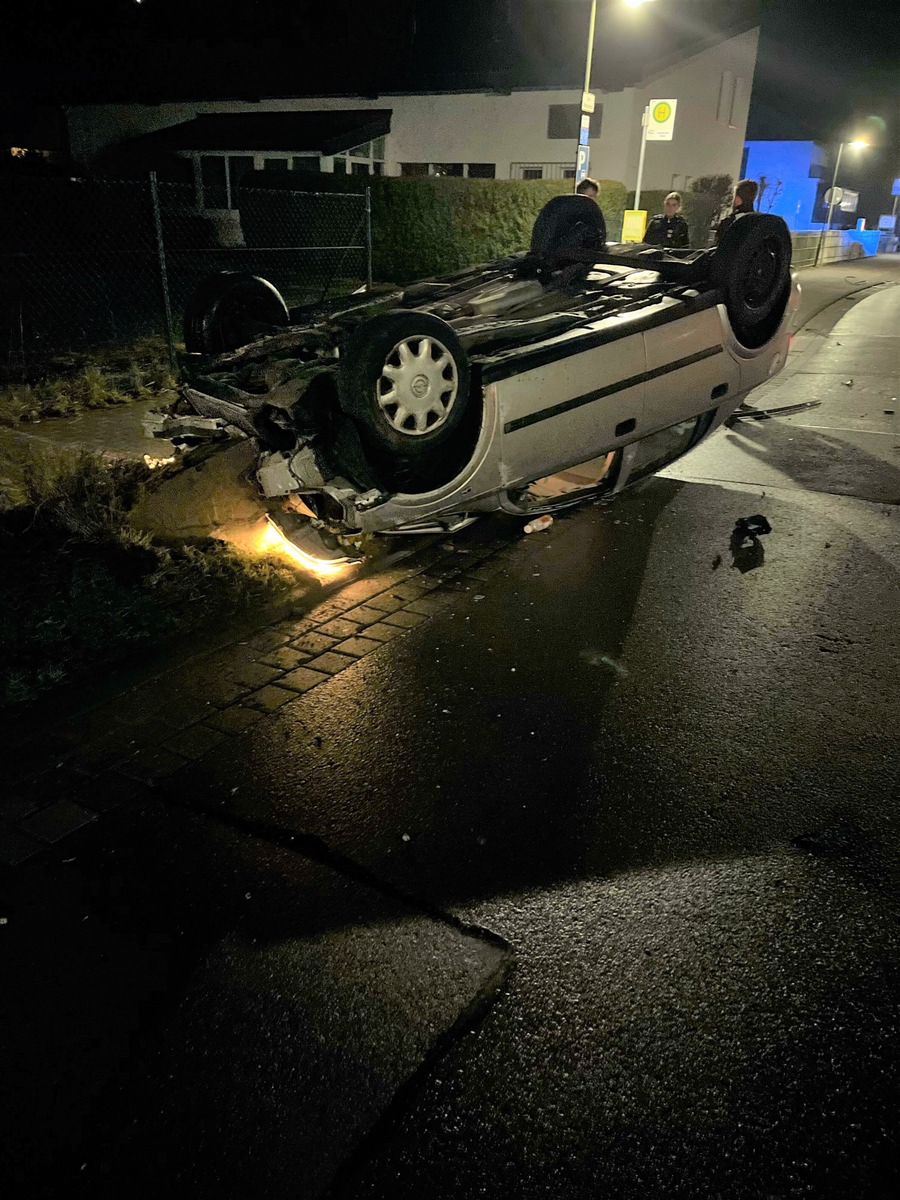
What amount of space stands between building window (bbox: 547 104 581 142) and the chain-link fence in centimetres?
936

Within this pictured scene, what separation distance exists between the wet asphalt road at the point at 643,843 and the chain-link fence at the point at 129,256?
7.08 m

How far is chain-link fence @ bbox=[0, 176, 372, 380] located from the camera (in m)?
12.1

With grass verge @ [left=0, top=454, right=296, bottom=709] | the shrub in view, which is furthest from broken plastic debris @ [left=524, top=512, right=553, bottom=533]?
the shrub

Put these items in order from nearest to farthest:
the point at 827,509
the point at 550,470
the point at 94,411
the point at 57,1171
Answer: the point at 57,1171 < the point at 550,470 < the point at 827,509 < the point at 94,411

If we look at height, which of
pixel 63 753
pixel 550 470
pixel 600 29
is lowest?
pixel 63 753

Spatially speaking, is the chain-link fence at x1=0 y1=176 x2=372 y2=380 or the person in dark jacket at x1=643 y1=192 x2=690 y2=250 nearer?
the person in dark jacket at x1=643 y1=192 x2=690 y2=250

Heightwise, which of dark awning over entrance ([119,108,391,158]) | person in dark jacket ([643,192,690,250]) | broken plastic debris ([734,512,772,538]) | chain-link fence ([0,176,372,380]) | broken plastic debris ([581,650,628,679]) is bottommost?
broken plastic debris ([734,512,772,538])

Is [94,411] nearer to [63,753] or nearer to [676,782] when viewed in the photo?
[63,753]

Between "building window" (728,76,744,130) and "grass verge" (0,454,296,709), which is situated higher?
"building window" (728,76,744,130)

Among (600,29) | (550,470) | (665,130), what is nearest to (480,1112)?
(550,470)

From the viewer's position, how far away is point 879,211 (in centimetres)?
8550

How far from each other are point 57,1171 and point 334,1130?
24.3 inches

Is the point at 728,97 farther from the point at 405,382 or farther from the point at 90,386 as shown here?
the point at 405,382

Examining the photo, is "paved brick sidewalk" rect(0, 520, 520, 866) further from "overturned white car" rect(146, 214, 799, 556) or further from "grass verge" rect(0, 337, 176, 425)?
"grass verge" rect(0, 337, 176, 425)
